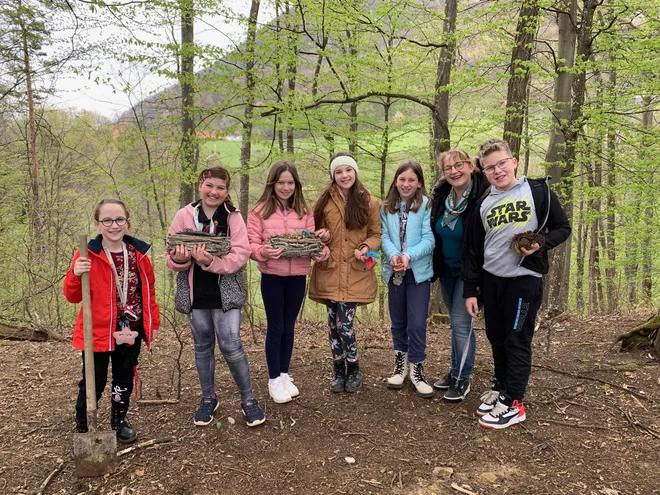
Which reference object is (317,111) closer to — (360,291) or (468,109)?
(468,109)

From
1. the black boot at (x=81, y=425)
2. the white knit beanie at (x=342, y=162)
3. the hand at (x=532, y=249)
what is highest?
the white knit beanie at (x=342, y=162)

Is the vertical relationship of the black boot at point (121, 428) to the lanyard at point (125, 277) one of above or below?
below

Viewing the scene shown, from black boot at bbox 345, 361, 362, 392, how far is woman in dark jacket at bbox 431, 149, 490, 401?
0.83m

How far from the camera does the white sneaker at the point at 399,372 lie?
13.0ft

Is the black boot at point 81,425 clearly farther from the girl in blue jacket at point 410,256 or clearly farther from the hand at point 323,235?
the girl in blue jacket at point 410,256

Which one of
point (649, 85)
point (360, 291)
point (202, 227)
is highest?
point (649, 85)

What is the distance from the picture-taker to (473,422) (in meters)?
3.37

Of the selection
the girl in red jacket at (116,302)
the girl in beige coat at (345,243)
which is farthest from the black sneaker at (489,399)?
the girl in red jacket at (116,302)

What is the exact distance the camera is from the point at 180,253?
3.04 meters

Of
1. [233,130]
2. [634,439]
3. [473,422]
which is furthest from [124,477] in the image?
[233,130]

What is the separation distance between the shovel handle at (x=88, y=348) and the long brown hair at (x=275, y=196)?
1.41m

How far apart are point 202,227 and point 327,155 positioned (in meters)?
10.4

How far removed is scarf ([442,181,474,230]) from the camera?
139 inches

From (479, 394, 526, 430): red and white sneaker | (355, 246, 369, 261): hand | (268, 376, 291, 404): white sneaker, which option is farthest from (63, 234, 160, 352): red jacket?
(479, 394, 526, 430): red and white sneaker
